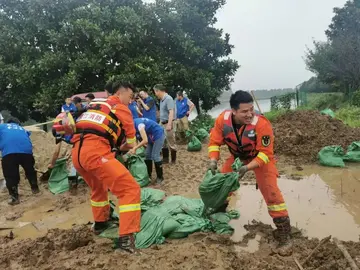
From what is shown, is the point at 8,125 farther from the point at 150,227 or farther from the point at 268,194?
the point at 268,194

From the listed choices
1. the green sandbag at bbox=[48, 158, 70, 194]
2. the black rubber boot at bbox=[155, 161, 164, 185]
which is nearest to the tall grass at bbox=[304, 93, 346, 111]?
the black rubber boot at bbox=[155, 161, 164, 185]

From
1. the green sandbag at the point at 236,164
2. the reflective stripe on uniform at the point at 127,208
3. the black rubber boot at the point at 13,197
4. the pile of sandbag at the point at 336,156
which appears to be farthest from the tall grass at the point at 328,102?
the reflective stripe on uniform at the point at 127,208

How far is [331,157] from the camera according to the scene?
6.20 metres

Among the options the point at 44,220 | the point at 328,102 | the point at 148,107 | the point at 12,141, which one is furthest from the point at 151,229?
the point at 328,102

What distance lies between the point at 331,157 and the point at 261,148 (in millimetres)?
3645

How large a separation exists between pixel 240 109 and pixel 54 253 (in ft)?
7.41

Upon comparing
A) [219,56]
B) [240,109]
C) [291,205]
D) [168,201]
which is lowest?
[291,205]

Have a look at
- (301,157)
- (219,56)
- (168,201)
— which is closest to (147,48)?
(219,56)

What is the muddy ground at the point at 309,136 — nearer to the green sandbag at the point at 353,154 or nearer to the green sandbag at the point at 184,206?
the green sandbag at the point at 353,154

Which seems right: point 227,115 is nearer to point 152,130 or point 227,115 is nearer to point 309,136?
point 152,130

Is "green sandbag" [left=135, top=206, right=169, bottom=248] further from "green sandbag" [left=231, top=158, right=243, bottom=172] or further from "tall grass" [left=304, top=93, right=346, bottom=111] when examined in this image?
"tall grass" [left=304, top=93, right=346, bottom=111]

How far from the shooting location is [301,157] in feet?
22.4

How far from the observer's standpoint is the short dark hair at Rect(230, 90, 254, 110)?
3.17 m

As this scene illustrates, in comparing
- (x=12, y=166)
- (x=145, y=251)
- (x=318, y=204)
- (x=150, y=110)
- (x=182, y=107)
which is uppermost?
(x=150, y=110)
